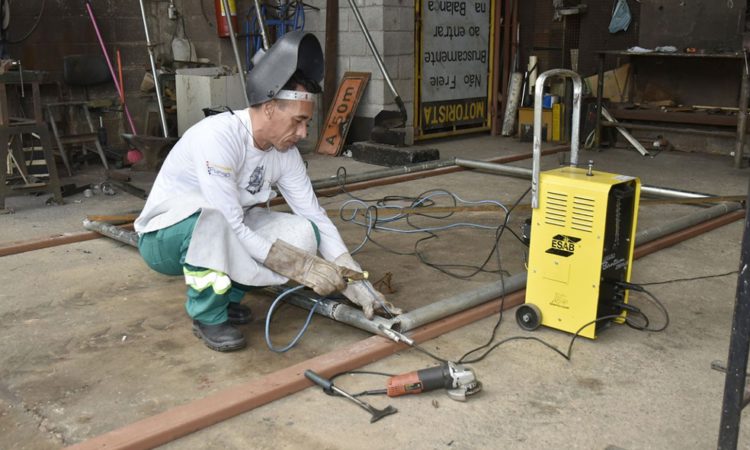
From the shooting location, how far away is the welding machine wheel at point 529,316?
A: 9.17 ft

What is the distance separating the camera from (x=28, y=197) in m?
5.29

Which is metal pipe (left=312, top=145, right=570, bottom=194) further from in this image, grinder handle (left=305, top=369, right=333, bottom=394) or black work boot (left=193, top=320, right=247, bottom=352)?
grinder handle (left=305, top=369, right=333, bottom=394)

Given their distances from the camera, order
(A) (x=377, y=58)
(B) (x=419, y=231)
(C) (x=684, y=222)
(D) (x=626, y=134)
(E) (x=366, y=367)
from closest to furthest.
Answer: (E) (x=366, y=367), (C) (x=684, y=222), (B) (x=419, y=231), (A) (x=377, y=58), (D) (x=626, y=134)

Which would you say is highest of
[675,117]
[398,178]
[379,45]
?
[379,45]

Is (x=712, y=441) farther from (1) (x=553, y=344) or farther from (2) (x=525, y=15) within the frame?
(2) (x=525, y=15)

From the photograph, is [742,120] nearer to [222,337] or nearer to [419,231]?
[419,231]

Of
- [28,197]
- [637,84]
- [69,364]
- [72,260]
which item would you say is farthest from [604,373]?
[637,84]

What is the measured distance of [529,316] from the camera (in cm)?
281

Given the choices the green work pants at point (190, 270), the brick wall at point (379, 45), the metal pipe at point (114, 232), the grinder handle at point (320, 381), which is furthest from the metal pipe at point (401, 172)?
the grinder handle at point (320, 381)

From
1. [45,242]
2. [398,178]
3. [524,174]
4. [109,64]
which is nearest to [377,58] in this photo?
[398,178]

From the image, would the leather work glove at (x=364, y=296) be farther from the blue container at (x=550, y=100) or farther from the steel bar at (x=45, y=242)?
the blue container at (x=550, y=100)

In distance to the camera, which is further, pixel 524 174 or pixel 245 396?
pixel 524 174

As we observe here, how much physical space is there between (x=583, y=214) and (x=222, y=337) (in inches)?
51.9

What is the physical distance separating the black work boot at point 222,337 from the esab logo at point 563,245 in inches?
44.9
